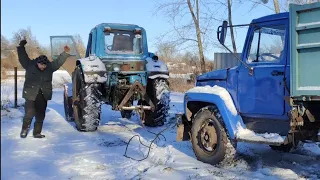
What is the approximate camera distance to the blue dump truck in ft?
14.2

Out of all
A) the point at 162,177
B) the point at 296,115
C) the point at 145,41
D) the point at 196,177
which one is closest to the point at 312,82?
the point at 296,115

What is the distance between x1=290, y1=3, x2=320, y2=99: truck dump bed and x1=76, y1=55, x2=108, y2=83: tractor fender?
5405 mm

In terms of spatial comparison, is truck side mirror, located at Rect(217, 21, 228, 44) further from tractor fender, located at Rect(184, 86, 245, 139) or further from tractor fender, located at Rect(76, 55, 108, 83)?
tractor fender, located at Rect(76, 55, 108, 83)

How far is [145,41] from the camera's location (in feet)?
33.4

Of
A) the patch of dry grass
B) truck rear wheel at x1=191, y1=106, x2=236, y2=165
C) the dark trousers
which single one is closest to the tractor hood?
truck rear wheel at x1=191, y1=106, x2=236, y2=165

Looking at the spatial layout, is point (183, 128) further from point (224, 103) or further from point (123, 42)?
point (123, 42)

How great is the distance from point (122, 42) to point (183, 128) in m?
4.16

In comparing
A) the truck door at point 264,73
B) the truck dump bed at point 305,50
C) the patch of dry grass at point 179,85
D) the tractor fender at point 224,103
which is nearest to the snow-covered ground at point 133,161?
the tractor fender at point 224,103

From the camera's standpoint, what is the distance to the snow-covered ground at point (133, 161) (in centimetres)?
516

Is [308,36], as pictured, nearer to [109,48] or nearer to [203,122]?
[203,122]

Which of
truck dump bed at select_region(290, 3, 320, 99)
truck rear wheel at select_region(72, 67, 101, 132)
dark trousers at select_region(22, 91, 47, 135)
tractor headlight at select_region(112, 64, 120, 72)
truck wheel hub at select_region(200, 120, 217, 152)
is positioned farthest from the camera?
tractor headlight at select_region(112, 64, 120, 72)

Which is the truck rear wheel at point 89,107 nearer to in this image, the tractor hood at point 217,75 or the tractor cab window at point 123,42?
the tractor cab window at point 123,42

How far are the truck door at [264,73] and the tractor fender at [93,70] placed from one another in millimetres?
4141

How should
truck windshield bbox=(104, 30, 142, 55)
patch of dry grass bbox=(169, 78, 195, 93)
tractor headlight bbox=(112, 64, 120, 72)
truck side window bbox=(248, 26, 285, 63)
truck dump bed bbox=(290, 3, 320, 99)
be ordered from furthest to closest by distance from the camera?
patch of dry grass bbox=(169, 78, 195, 93)
truck windshield bbox=(104, 30, 142, 55)
tractor headlight bbox=(112, 64, 120, 72)
truck side window bbox=(248, 26, 285, 63)
truck dump bed bbox=(290, 3, 320, 99)
